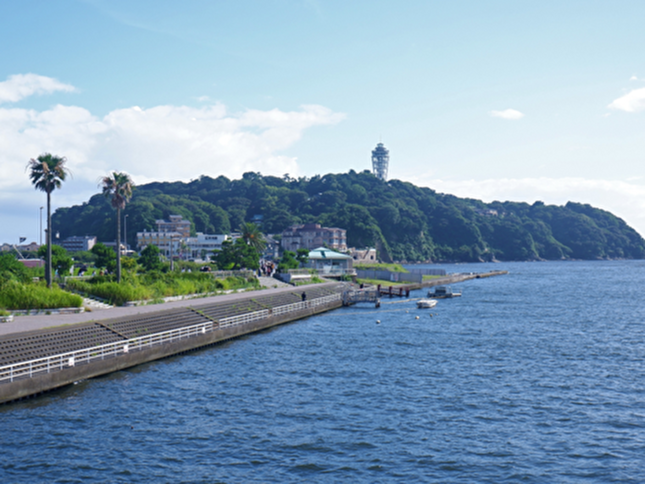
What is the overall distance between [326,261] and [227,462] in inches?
4164

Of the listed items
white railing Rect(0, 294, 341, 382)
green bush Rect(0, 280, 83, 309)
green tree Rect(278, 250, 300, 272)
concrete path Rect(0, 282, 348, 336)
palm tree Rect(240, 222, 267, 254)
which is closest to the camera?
white railing Rect(0, 294, 341, 382)

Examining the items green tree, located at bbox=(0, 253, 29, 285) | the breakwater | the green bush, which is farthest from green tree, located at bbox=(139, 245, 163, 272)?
the green bush

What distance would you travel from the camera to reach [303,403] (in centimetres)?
3086

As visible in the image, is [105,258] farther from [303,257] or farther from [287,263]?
[303,257]

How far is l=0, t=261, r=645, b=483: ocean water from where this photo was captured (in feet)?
71.6

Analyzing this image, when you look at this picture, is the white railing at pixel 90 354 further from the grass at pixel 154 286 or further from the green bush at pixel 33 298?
the grass at pixel 154 286

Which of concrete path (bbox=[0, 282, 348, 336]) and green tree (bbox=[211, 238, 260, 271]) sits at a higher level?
green tree (bbox=[211, 238, 260, 271])

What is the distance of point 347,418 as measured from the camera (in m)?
28.1

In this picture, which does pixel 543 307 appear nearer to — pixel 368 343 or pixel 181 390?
pixel 368 343

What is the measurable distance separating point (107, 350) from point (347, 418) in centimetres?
1847

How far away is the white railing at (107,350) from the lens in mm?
30406

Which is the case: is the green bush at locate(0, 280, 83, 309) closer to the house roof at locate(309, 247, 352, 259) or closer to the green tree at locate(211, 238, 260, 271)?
the green tree at locate(211, 238, 260, 271)

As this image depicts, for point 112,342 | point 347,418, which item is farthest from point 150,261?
point 347,418

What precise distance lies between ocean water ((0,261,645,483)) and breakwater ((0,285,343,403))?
101cm
